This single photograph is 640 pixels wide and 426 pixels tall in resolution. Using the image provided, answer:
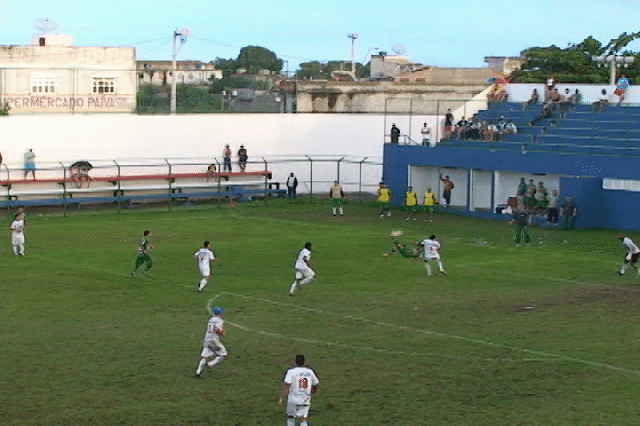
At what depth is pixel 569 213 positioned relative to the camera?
51.1 meters

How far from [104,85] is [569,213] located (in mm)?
31344

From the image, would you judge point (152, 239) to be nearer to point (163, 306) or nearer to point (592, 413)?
point (163, 306)

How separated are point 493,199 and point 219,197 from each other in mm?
13917

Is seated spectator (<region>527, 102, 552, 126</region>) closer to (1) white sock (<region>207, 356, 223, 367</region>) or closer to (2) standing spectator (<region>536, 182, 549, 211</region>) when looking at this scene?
(2) standing spectator (<region>536, 182, 549, 211</region>)

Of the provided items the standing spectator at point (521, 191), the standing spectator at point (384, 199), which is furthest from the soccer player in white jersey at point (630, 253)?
the standing spectator at point (384, 199)

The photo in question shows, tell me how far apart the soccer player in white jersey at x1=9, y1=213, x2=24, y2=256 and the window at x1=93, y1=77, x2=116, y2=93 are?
29101 millimetres

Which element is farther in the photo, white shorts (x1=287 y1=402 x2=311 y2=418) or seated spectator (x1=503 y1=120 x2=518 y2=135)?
seated spectator (x1=503 y1=120 x2=518 y2=135)

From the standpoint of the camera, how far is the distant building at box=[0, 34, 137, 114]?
61438 mm

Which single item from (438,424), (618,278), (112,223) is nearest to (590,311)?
(618,278)

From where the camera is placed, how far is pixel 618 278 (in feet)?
123

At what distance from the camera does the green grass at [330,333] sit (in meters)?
21.4

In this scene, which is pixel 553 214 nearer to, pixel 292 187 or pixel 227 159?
pixel 292 187

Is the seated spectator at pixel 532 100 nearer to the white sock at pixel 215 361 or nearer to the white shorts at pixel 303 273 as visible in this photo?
the white shorts at pixel 303 273

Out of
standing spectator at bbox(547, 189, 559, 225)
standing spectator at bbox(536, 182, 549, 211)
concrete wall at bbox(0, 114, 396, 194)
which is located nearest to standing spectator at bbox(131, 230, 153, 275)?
standing spectator at bbox(547, 189, 559, 225)
